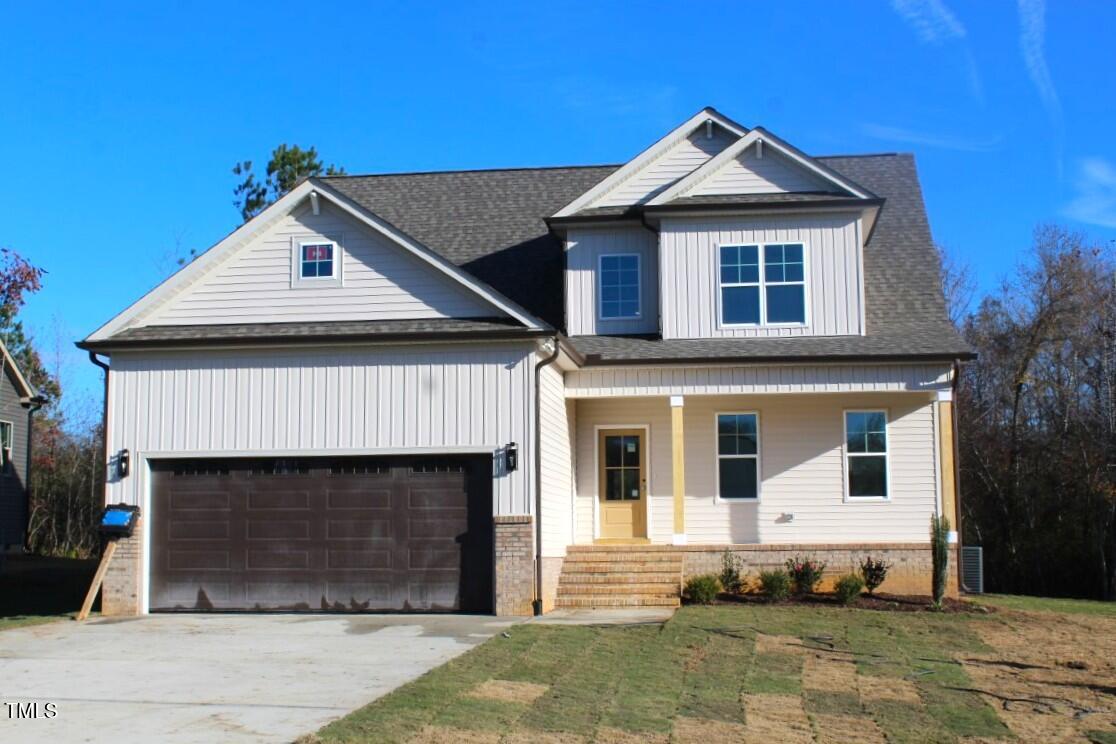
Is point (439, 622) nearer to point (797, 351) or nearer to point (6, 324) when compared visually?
point (797, 351)

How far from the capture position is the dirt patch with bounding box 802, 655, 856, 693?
10.6 metres

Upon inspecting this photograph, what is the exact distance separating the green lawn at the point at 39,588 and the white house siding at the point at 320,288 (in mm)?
4729

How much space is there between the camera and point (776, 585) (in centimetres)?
1739

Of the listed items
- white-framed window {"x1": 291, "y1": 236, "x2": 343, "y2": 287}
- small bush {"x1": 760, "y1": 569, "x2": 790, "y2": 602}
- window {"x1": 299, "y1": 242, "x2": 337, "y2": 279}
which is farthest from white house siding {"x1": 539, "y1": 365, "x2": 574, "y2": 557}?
window {"x1": 299, "y1": 242, "x2": 337, "y2": 279}

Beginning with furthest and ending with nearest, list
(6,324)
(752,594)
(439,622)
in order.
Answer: (6,324) → (752,594) → (439,622)

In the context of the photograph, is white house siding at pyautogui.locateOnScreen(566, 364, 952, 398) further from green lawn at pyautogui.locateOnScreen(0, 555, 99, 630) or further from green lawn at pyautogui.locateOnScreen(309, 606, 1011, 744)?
green lawn at pyautogui.locateOnScreen(0, 555, 99, 630)

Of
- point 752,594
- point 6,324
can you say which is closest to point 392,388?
point 752,594

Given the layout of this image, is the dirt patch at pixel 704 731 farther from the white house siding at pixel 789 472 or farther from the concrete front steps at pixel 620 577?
the white house siding at pixel 789 472

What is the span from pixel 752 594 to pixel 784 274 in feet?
18.0

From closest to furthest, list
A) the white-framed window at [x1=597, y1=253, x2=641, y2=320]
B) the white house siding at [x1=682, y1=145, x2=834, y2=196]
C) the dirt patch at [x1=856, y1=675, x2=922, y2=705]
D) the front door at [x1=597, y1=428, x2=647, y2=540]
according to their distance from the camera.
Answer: the dirt patch at [x1=856, y1=675, x2=922, y2=705] < the white house siding at [x1=682, y1=145, x2=834, y2=196] < the front door at [x1=597, y1=428, x2=647, y2=540] < the white-framed window at [x1=597, y1=253, x2=641, y2=320]

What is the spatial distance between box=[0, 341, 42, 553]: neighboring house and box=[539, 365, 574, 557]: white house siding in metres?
17.6

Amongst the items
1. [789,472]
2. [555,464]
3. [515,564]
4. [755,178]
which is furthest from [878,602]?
[755,178]

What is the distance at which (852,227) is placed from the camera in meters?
19.8

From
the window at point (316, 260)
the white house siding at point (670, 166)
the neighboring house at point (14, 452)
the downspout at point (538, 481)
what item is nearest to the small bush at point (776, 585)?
the downspout at point (538, 481)
